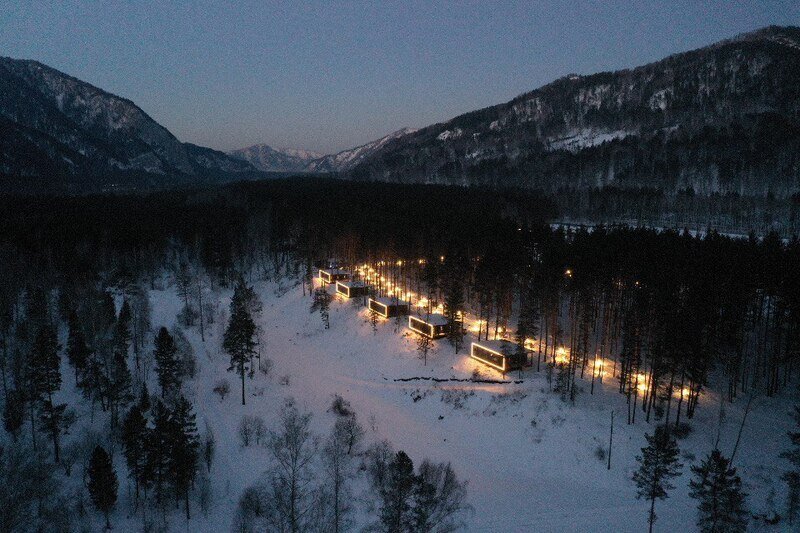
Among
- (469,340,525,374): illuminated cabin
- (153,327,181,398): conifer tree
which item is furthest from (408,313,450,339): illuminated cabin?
(153,327,181,398): conifer tree

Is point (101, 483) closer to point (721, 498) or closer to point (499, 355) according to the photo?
point (499, 355)

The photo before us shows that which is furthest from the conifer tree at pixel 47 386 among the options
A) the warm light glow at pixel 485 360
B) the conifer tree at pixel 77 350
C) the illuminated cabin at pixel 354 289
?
the illuminated cabin at pixel 354 289

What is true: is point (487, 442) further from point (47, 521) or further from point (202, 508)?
point (47, 521)

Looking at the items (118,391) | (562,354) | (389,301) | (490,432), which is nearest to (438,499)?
(490,432)

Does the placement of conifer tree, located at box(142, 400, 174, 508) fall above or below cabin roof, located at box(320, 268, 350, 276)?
below

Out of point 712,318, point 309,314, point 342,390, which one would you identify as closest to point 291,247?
point 309,314

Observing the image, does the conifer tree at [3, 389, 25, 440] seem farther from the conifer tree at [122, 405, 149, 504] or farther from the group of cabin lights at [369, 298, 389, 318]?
the group of cabin lights at [369, 298, 389, 318]

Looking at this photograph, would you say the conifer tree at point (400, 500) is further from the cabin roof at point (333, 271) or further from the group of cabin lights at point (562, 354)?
the cabin roof at point (333, 271)
